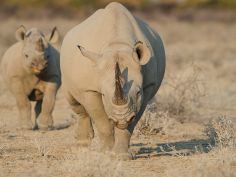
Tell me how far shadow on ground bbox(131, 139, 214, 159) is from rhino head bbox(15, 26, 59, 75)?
9.84 ft

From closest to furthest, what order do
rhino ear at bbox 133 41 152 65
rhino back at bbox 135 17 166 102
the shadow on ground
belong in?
rhino ear at bbox 133 41 152 65
rhino back at bbox 135 17 166 102
the shadow on ground

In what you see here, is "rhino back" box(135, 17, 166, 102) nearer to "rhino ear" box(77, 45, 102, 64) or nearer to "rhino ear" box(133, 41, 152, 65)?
"rhino ear" box(133, 41, 152, 65)

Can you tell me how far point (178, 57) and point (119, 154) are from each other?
19666 mm

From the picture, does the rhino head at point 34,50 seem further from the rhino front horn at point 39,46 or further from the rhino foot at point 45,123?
the rhino foot at point 45,123

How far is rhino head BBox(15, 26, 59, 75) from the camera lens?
14.9 m

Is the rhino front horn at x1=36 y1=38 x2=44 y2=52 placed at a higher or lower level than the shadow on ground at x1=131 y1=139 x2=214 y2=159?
higher

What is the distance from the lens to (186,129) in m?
14.6

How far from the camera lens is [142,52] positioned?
10172 millimetres

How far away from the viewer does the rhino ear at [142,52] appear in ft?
33.2

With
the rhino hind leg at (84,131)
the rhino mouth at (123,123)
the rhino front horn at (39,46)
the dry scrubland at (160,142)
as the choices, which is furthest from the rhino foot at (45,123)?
the rhino mouth at (123,123)

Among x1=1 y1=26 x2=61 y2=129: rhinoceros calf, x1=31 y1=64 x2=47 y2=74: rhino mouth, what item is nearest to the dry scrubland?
x1=1 y1=26 x2=61 y2=129: rhinoceros calf

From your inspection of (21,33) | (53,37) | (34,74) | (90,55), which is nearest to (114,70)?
(90,55)

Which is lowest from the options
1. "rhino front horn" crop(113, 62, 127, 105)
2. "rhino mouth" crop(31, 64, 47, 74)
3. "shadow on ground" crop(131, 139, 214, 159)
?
"shadow on ground" crop(131, 139, 214, 159)

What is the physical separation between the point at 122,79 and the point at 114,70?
21 cm
